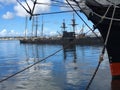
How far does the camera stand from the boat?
1692cm

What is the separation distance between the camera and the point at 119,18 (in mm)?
16922

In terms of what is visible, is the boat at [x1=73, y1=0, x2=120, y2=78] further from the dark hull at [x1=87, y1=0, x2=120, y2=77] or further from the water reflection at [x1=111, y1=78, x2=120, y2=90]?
the water reflection at [x1=111, y1=78, x2=120, y2=90]

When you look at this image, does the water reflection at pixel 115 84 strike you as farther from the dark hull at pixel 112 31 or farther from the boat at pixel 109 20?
the boat at pixel 109 20

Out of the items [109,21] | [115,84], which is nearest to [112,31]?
[109,21]

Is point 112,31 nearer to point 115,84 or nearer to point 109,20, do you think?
point 109,20

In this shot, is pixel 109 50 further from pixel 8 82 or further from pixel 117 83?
pixel 8 82

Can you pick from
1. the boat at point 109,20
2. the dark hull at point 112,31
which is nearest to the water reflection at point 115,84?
the dark hull at point 112,31

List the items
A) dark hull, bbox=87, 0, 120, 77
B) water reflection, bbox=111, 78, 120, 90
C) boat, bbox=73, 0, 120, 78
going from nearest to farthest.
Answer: boat, bbox=73, 0, 120, 78 < dark hull, bbox=87, 0, 120, 77 < water reflection, bbox=111, 78, 120, 90

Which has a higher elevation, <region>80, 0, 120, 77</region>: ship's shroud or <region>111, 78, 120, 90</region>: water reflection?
<region>80, 0, 120, 77</region>: ship's shroud

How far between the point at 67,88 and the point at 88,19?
3470 mm

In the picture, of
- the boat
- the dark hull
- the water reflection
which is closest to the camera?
the boat

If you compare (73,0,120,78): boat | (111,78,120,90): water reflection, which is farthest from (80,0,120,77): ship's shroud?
(111,78,120,90): water reflection

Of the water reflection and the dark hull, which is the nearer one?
the dark hull

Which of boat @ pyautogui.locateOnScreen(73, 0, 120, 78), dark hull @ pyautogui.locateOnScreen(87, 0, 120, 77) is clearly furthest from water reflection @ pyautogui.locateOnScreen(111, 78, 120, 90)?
boat @ pyautogui.locateOnScreen(73, 0, 120, 78)
